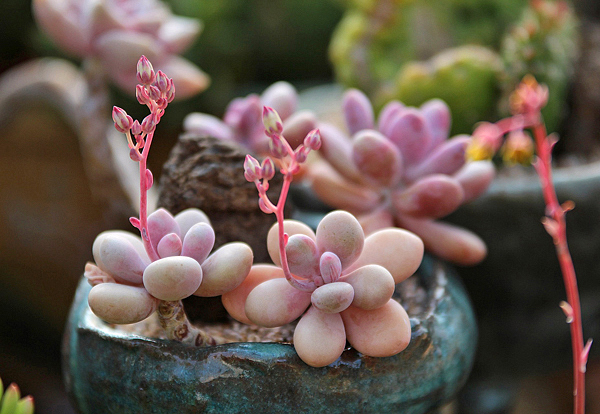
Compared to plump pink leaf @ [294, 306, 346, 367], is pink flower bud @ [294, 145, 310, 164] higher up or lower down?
higher up

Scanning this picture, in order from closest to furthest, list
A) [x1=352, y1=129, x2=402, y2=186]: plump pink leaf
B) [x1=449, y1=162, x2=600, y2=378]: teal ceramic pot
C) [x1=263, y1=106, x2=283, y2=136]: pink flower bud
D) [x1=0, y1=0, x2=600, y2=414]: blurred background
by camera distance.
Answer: [x1=263, y1=106, x2=283, y2=136]: pink flower bud, [x1=352, y1=129, x2=402, y2=186]: plump pink leaf, [x1=449, y1=162, x2=600, y2=378]: teal ceramic pot, [x1=0, y1=0, x2=600, y2=414]: blurred background

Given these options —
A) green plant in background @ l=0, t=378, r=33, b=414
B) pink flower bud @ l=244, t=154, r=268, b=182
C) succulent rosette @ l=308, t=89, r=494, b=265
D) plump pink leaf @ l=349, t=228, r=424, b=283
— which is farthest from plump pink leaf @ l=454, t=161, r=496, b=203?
green plant in background @ l=0, t=378, r=33, b=414

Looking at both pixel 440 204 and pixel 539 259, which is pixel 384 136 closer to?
pixel 440 204

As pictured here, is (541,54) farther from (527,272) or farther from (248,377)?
(248,377)

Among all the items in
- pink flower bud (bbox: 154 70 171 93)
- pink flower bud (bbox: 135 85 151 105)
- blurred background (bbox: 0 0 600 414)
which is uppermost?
pink flower bud (bbox: 154 70 171 93)

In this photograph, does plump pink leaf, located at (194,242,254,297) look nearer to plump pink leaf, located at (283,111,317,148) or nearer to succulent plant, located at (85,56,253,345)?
succulent plant, located at (85,56,253,345)

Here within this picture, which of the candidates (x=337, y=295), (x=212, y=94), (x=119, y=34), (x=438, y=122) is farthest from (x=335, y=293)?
(x=212, y=94)

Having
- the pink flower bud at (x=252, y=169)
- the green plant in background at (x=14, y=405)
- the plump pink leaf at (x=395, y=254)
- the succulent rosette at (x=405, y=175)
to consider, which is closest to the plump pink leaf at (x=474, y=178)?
the succulent rosette at (x=405, y=175)

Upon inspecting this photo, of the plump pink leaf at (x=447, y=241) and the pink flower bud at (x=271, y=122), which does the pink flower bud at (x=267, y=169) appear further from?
the plump pink leaf at (x=447, y=241)
